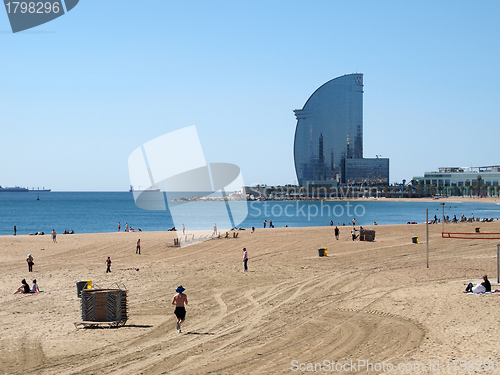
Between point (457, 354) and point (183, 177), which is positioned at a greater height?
point (183, 177)

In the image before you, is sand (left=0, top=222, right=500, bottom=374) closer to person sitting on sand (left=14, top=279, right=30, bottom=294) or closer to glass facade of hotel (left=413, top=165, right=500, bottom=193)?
person sitting on sand (left=14, top=279, right=30, bottom=294)

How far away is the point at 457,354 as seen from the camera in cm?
865

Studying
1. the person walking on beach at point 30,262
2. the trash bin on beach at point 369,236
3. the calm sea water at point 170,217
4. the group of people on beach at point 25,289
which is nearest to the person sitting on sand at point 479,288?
the group of people on beach at point 25,289

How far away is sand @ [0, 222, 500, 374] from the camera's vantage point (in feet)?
28.4

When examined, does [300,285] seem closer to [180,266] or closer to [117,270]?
[180,266]

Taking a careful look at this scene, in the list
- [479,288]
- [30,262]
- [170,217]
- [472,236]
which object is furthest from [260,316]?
[170,217]

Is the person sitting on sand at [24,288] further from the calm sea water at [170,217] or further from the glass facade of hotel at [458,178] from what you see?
the glass facade of hotel at [458,178]

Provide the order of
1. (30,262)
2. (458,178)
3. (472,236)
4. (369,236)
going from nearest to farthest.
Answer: (30,262)
(369,236)
(472,236)
(458,178)

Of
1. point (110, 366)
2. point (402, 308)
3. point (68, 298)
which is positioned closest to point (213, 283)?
point (68, 298)

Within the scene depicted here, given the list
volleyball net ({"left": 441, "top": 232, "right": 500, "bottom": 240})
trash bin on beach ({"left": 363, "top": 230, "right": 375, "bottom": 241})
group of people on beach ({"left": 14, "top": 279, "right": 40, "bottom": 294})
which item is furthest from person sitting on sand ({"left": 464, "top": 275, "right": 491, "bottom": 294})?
volleyball net ({"left": 441, "top": 232, "right": 500, "bottom": 240})

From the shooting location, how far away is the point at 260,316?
11.9 m

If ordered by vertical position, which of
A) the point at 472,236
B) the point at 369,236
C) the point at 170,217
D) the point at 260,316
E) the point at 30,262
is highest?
the point at 30,262

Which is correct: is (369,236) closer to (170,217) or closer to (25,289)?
(25,289)

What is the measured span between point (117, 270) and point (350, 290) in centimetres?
1116
